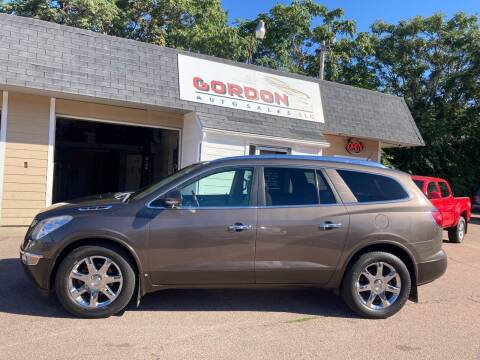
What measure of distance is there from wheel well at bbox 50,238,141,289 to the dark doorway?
970cm

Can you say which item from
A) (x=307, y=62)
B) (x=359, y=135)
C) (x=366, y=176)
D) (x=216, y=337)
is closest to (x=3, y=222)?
(x=216, y=337)

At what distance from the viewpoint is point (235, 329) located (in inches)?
182

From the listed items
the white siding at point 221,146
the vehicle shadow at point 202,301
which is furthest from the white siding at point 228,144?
the vehicle shadow at point 202,301

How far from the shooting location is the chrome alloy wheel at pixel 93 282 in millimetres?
4699

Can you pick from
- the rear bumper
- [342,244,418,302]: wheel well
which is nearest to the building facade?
[342,244,418,302]: wheel well

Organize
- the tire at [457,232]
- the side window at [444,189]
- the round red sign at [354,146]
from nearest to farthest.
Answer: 1. the side window at [444,189]
2. the tire at [457,232]
3. the round red sign at [354,146]

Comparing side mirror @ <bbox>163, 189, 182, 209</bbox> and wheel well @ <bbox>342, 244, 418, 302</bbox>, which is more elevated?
side mirror @ <bbox>163, 189, 182, 209</bbox>

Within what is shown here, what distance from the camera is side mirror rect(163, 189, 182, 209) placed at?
15.8 ft

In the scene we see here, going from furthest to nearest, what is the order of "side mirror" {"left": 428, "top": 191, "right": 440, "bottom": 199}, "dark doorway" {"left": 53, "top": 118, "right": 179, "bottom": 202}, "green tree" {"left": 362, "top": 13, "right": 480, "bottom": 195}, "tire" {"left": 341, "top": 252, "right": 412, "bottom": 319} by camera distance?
"green tree" {"left": 362, "top": 13, "right": 480, "bottom": 195}, "dark doorway" {"left": 53, "top": 118, "right": 179, "bottom": 202}, "side mirror" {"left": 428, "top": 191, "right": 440, "bottom": 199}, "tire" {"left": 341, "top": 252, "right": 412, "bottom": 319}

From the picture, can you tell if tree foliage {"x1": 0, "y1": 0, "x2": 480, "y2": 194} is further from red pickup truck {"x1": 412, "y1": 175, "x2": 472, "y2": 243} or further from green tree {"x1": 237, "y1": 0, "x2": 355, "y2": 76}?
red pickup truck {"x1": 412, "y1": 175, "x2": 472, "y2": 243}

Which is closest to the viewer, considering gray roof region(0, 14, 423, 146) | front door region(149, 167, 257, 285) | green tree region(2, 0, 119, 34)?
front door region(149, 167, 257, 285)

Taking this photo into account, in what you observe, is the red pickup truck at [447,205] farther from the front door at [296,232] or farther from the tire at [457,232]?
the front door at [296,232]

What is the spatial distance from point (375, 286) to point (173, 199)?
2483mm

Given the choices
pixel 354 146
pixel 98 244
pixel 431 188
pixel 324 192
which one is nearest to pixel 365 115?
pixel 354 146
